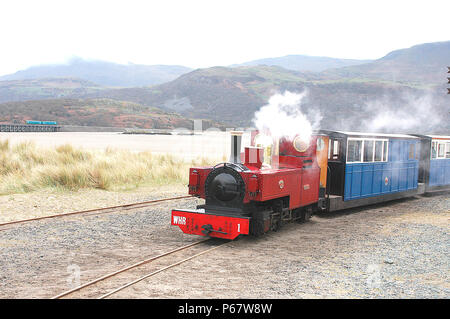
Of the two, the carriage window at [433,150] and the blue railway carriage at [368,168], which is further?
the carriage window at [433,150]

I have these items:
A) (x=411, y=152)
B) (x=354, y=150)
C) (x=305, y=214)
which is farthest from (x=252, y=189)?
(x=411, y=152)

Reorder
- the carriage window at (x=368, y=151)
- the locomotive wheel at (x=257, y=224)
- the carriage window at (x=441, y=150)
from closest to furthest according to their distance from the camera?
the locomotive wheel at (x=257, y=224) → the carriage window at (x=368, y=151) → the carriage window at (x=441, y=150)

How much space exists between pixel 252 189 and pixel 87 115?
2642 inches

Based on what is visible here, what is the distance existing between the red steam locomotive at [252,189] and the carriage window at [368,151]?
295cm

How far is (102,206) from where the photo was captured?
12070 mm

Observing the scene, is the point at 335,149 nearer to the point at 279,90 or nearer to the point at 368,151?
the point at 368,151

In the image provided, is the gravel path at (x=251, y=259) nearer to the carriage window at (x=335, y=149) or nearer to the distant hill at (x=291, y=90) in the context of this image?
the carriage window at (x=335, y=149)

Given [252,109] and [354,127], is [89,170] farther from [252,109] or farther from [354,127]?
[252,109]

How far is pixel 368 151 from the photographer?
39.5 ft

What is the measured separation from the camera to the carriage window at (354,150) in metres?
11.2

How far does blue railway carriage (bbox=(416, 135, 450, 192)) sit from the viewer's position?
15.7m

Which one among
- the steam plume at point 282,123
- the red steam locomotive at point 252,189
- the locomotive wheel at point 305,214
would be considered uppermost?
the steam plume at point 282,123

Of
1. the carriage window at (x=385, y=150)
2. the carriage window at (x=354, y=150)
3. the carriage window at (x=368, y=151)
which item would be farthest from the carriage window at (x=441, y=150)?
the carriage window at (x=354, y=150)
